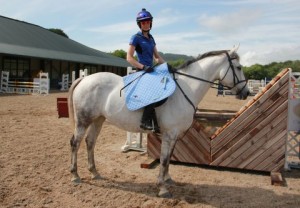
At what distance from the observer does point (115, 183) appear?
5.20 meters

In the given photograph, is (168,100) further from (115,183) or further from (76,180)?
(76,180)

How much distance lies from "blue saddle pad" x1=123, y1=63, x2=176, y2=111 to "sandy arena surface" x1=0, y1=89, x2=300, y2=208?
1418 millimetres

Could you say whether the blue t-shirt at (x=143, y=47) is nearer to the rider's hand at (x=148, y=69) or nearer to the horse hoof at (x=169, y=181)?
the rider's hand at (x=148, y=69)

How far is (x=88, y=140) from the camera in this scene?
5.53 meters

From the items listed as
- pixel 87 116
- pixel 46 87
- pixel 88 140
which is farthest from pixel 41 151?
pixel 46 87

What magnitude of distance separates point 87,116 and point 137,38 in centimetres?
154

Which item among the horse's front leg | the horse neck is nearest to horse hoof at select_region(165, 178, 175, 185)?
the horse's front leg

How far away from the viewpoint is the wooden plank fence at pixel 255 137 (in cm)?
555

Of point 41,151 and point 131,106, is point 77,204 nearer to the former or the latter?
point 131,106

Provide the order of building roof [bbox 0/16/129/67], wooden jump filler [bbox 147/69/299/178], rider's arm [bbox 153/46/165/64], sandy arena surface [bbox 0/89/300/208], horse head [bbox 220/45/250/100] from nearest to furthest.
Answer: sandy arena surface [bbox 0/89/300/208]
horse head [bbox 220/45/250/100]
rider's arm [bbox 153/46/165/64]
wooden jump filler [bbox 147/69/299/178]
building roof [bbox 0/16/129/67]

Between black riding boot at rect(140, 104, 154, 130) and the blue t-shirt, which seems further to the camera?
the blue t-shirt

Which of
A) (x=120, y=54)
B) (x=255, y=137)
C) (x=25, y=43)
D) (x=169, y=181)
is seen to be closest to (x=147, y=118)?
(x=169, y=181)

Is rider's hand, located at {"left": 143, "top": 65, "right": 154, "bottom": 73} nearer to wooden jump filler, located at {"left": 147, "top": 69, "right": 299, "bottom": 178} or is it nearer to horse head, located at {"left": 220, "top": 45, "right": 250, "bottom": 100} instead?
horse head, located at {"left": 220, "top": 45, "right": 250, "bottom": 100}

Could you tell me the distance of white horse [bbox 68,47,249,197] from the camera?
464 centimetres
